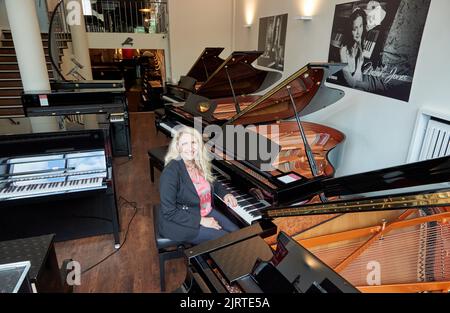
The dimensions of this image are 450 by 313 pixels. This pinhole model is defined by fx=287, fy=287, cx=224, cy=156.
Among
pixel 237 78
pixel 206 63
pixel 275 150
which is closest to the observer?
pixel 275 150

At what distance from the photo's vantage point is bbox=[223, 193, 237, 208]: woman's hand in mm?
2167

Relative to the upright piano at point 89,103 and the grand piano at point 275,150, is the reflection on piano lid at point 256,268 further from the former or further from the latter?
the upright piano at point 89,103

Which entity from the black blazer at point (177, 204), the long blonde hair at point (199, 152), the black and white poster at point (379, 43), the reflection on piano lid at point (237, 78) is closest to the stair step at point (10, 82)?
the reflection on piano lid at point (237, 78)

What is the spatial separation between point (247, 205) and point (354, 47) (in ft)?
8.12

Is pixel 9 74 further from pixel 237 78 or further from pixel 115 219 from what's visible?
pixel 115 219

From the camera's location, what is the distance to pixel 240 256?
1.32 m

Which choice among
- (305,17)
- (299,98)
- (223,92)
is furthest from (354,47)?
(223,92)

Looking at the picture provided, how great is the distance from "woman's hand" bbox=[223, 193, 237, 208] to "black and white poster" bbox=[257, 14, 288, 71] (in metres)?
3.58

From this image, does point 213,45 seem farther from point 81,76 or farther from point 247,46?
point 81,76

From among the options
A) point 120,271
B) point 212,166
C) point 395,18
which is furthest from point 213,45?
point 120,271

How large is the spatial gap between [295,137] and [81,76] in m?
6.23

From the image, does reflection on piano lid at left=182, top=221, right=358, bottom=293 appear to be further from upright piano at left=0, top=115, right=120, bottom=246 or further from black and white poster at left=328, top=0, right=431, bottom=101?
black and white poster at left=328, top=0, right=431, bottom=101

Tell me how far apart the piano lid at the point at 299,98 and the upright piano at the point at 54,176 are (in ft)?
4.27
